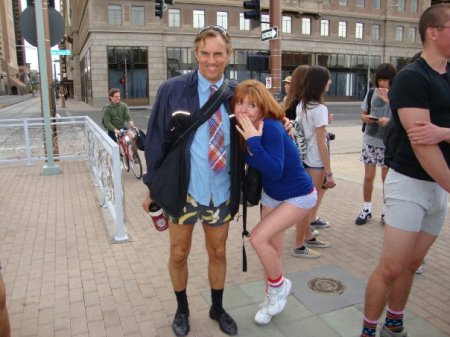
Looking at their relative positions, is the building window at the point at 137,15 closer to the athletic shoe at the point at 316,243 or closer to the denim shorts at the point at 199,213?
the athletic shoe at the point at 316,243

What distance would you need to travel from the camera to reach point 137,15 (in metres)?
38.4

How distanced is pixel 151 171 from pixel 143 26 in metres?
38.6

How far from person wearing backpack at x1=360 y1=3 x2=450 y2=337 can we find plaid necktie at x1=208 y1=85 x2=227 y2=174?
1.03 meters

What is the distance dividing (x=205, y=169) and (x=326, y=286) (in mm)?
1671

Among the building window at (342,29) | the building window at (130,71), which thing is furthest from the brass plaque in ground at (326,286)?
the building window at (342,29)

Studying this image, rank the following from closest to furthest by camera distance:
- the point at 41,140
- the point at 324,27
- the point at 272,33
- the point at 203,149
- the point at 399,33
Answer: the point at 203,149 → the point at 41,140 → the point at 272,33 → the point at 324,27 → the point at 399,33

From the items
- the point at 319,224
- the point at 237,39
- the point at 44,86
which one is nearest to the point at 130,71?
the point at 237,39

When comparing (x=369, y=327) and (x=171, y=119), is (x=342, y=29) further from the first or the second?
(x=369, y=327)

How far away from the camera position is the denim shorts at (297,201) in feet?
9.56

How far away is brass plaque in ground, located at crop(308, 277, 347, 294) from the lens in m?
3.56

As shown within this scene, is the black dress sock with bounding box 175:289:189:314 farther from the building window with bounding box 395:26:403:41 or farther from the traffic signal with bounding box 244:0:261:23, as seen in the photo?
the building window with bounding box 395:26:403:41

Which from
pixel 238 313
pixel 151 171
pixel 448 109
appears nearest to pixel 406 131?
pixel 448 109

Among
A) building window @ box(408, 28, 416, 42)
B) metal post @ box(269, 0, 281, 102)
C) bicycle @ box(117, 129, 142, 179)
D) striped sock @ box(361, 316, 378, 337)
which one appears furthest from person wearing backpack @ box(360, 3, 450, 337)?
building window @ box(408, 28, 416, 42)

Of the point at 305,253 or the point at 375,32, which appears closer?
the point at 305,253
